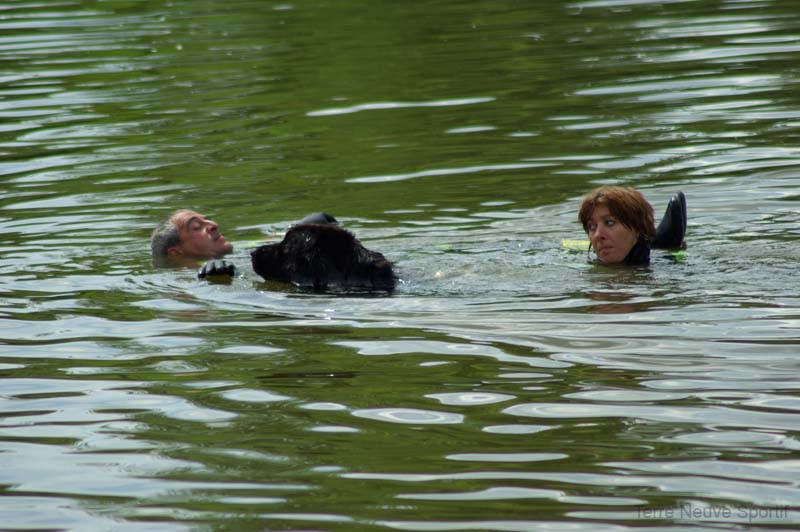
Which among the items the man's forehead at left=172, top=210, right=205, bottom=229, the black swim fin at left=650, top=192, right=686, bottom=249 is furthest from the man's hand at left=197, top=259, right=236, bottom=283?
the black swim fin at left=650, top=192, right=686, bottom=249

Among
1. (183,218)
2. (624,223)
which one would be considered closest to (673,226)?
(624,223)

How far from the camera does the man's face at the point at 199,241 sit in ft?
37.2

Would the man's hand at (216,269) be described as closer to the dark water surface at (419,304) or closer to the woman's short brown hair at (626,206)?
the dark water surface at (419,304)

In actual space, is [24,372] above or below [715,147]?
below

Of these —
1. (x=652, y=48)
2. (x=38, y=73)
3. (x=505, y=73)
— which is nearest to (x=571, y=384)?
Result: (x=505, y=73)

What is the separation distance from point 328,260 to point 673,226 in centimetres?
271

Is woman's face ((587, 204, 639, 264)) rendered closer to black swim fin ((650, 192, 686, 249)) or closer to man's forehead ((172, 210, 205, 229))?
black swim fin ((650, 192, 686, 249))

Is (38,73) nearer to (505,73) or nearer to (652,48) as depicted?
(505,73)

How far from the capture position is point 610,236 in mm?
9664

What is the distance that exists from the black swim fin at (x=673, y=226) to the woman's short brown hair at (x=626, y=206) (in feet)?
0.77

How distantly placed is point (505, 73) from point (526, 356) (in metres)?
11.6

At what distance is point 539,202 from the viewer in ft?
40.1

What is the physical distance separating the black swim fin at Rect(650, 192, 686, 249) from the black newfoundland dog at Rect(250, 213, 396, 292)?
7.21ft

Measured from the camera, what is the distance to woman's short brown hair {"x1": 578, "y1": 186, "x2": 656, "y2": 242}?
9570mm
